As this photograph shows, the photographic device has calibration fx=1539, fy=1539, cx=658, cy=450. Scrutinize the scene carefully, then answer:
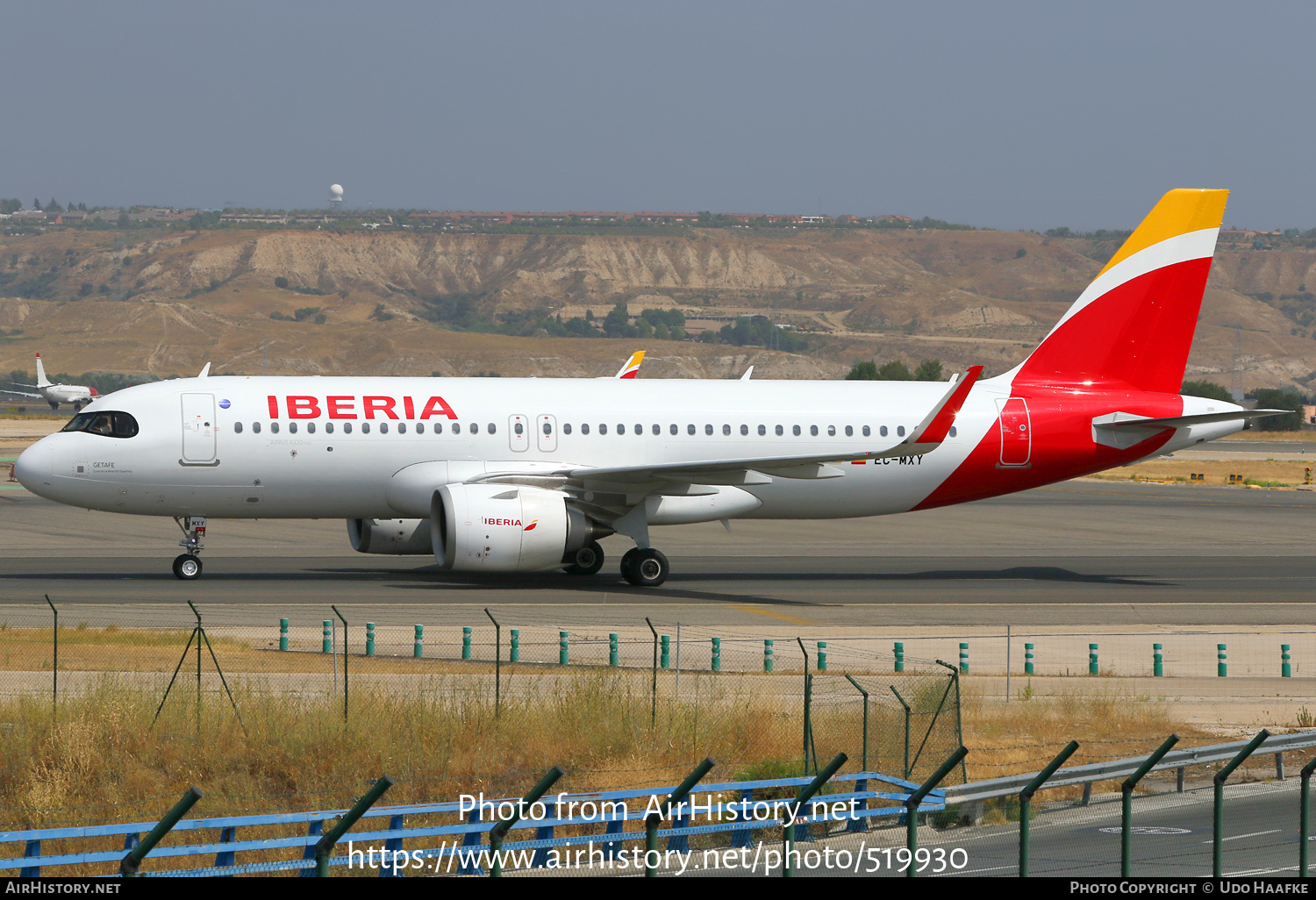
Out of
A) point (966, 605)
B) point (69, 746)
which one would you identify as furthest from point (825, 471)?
point (69, 746)

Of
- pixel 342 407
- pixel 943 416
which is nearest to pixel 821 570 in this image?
pixel 943 416

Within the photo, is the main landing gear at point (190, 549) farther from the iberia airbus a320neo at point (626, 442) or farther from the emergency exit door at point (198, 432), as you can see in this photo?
the emergency exit door at point (198, 432)

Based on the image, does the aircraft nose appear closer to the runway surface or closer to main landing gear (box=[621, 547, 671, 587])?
the runway surface

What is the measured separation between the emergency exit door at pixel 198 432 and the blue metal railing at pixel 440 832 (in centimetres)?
1860

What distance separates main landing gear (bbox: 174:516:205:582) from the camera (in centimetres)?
3422

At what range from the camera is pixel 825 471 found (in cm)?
3372

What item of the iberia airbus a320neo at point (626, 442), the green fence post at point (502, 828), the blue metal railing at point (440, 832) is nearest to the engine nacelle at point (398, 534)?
the iberia airbus a320neo at point (626, 442)

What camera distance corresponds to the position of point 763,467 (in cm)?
3294

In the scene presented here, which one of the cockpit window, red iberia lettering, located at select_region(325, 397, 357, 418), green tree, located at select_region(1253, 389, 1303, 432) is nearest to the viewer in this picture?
the cockpit window

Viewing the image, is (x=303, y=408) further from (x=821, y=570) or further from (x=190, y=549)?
(x=821, y=570)

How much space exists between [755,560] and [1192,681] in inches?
708

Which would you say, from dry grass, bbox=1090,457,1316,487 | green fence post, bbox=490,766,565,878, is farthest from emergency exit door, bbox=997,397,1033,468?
dry grass, bbox=1090,457,1316,487

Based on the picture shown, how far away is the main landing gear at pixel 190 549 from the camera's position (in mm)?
34219

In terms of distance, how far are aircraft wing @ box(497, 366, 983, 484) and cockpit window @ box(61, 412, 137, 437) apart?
25.1 ft
